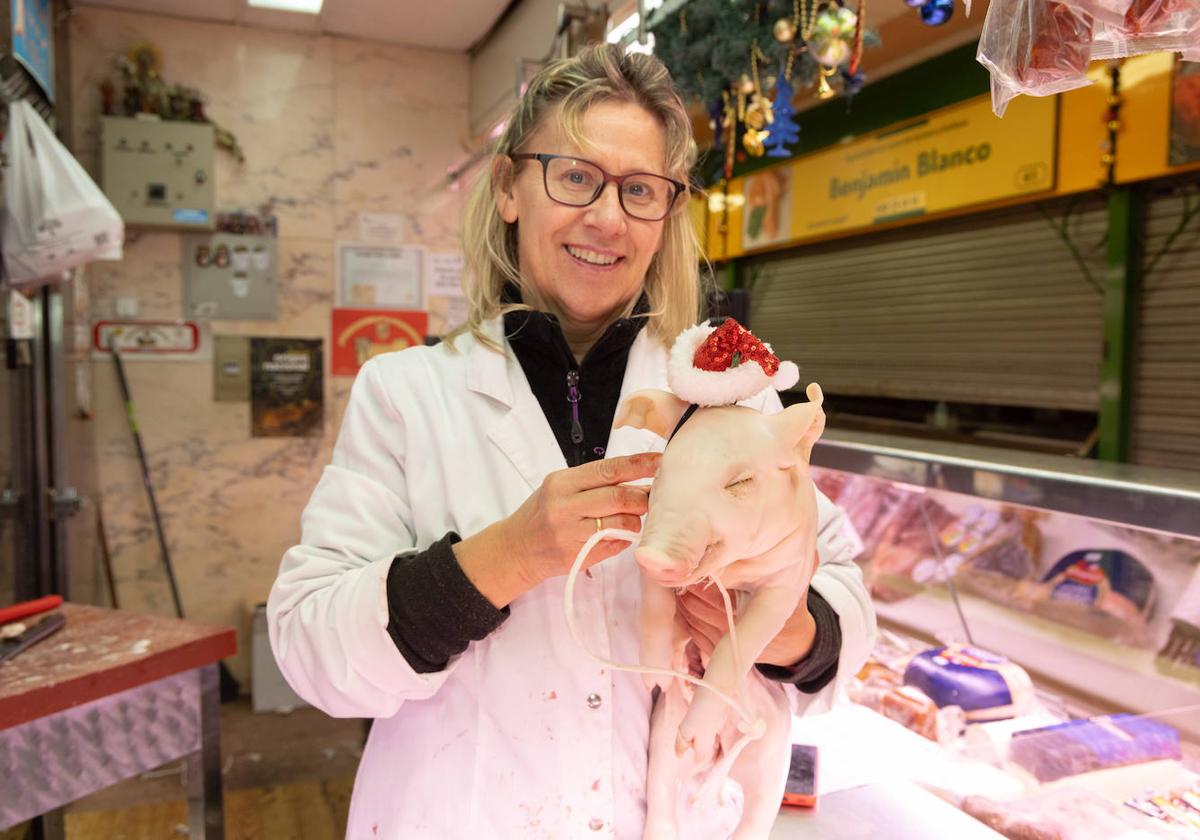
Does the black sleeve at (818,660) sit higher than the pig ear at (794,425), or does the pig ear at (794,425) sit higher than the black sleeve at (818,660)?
the pig ear at (794,425)

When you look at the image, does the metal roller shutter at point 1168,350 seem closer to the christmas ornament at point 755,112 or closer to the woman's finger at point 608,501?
the christmas ornament at point 755,112

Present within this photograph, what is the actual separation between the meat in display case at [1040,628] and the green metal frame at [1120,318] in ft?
6.67

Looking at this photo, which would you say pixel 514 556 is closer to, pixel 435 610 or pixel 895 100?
pixel 435 610

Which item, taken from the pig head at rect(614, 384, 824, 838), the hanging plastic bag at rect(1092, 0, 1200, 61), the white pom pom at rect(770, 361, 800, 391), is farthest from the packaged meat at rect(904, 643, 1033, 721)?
the hanging plastic bag at rect(1092, 0, 1200, 61)

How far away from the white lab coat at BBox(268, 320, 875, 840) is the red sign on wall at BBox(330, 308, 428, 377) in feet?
15.2

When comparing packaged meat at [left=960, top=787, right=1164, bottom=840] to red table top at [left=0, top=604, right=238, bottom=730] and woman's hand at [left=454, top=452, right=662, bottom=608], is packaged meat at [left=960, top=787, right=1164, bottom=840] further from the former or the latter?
red table top at [left=0, top=604, right=238, bottom=730]

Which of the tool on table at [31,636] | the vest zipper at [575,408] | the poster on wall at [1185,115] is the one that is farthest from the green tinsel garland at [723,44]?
the tool on table at [31,636]

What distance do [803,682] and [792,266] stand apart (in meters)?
5.08

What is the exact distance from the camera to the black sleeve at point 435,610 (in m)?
1.08

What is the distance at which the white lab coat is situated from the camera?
118cm

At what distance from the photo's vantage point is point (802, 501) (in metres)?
0.96

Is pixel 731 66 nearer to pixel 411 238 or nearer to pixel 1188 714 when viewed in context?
pixel 1188 714

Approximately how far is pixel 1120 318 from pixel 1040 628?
92.0 inches

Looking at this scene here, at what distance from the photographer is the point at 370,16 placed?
5.32 meters
